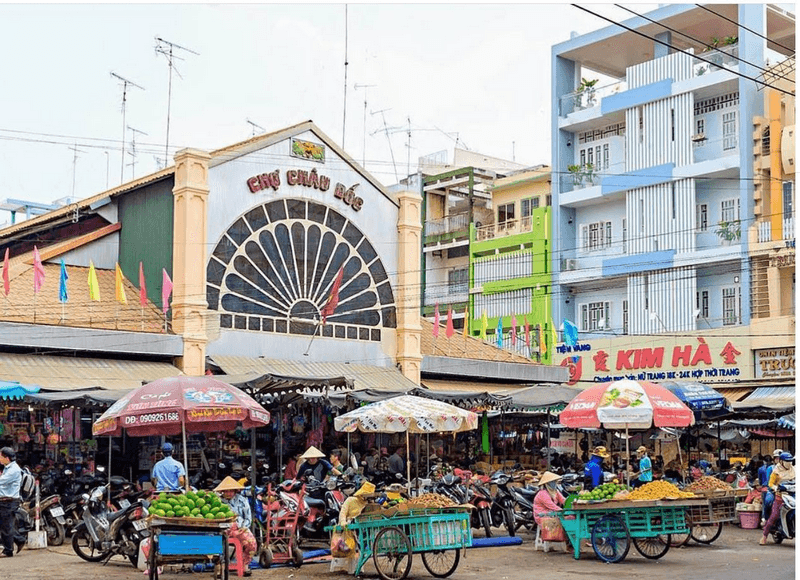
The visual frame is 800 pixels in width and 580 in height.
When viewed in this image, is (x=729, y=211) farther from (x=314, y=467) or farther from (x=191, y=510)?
(x=191, y=510)

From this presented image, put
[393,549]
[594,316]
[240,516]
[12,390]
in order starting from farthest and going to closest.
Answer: [594,316]
[12,390]
[240,516]
[393,549]

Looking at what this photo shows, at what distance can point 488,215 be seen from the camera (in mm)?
49656

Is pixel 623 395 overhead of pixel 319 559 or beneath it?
overhead

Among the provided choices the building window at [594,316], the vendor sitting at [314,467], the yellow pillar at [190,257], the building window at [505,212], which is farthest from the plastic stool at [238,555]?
the building window at [505,212]

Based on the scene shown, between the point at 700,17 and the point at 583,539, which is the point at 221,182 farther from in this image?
the point at 700,17

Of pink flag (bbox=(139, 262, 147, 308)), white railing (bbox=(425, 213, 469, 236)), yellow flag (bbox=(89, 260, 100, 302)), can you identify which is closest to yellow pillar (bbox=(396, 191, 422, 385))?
pink flag (bbox=(139, 262, 147, 308))

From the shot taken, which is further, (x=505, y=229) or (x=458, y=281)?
(x=458, y=281)

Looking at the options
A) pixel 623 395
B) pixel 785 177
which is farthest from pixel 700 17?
pixel 623 395

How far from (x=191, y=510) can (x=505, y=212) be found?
123 feet

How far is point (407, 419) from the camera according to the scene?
16375 millimetres

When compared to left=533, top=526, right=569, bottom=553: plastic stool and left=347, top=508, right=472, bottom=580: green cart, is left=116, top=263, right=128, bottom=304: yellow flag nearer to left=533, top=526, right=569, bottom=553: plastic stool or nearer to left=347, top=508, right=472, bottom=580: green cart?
left=533, top=526, right=569, bottom=553: plastic stool

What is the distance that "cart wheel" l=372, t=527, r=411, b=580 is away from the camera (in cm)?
1270

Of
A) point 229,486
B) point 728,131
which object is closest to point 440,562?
point 229,486

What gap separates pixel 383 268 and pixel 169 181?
245 inches
